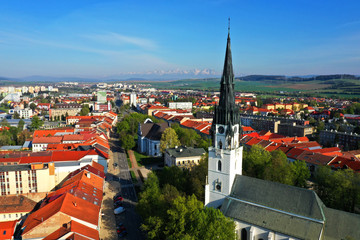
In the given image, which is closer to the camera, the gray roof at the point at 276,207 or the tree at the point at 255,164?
the gray roof at the point at 276,207

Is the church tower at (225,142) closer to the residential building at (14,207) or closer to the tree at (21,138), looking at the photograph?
the residential building at (14,207)

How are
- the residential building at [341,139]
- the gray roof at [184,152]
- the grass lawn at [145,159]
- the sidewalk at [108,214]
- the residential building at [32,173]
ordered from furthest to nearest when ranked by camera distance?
the residential building at [341,139] < the grass lawn at [145,159] < the gray roof at [184,152] < the residential building at [32,173] < the sidewalk at [108,214]

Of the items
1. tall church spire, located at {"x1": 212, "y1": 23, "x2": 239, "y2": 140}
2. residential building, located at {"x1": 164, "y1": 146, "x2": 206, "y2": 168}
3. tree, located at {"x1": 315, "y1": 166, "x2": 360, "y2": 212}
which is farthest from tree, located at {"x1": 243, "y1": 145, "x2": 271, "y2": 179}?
tall church spire, located at {"x1": 212, "y1": 23, "x2": 239, "y2": 140}

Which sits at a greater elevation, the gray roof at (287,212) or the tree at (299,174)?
the gray roof at (287,212)

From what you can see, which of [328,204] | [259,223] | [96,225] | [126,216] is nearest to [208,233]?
[259,223]

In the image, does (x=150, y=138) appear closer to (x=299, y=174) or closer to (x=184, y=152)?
(x=184, y=152)

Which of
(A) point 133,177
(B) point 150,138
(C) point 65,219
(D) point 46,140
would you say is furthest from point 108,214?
(D) point 46,140

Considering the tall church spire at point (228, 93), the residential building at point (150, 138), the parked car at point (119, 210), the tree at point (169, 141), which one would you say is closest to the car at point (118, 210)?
Answer: the parked car at point (119, 210)
